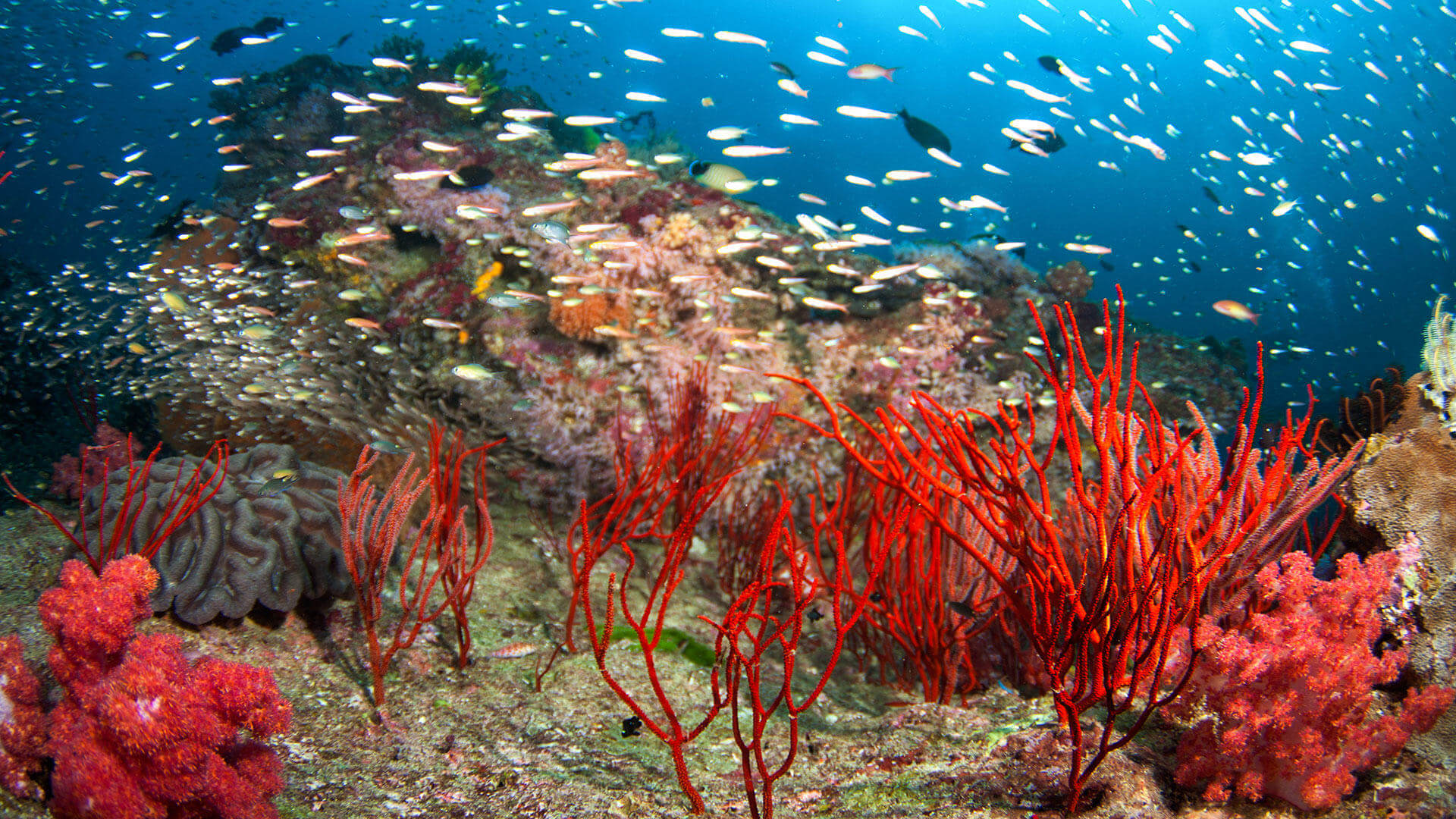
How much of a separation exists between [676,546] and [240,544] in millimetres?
2593

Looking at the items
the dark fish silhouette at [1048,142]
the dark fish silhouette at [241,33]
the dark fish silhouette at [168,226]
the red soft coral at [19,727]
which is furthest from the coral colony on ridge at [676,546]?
the dark fish silhouette at [241,33]

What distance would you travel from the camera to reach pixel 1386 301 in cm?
4362

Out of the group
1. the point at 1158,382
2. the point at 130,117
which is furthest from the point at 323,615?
the point at 130,117

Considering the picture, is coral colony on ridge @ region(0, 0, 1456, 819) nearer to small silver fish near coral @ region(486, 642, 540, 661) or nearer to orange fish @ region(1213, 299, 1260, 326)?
small silver fish near coral @ region(486, 642, 540, 661)

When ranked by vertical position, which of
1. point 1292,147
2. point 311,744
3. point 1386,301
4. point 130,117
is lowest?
point 130,117

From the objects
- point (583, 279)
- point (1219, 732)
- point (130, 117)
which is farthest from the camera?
point (130, 117)

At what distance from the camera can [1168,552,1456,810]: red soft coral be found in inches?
59.7

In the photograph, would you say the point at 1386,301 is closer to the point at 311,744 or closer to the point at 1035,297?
the point at 1035,297

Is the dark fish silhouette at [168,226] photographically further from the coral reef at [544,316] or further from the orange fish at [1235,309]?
the orange fish at [1235,309]

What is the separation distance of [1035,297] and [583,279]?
5.95m

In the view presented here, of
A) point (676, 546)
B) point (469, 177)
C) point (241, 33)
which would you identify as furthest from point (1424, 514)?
point (241, 33)

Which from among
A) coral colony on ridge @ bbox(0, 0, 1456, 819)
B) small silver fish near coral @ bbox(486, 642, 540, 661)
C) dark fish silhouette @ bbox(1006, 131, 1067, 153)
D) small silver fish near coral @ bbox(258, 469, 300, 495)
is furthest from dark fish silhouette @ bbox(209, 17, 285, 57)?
dark fish silhouette @ bbox(1006, 131, 1067, 153)

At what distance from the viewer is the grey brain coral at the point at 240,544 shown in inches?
106

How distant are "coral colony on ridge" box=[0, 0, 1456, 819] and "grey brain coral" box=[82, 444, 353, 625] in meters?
0.02
